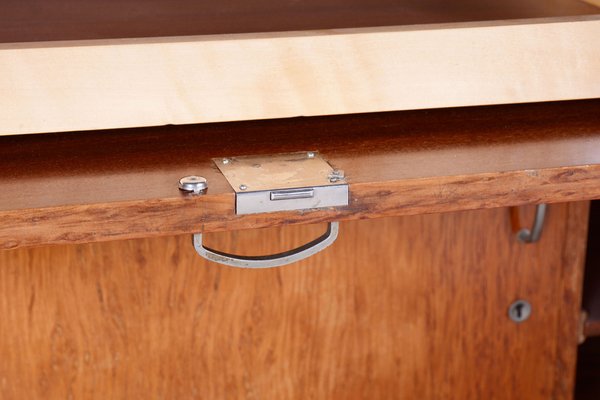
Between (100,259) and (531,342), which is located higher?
(100,259)

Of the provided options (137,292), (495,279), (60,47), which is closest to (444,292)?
(495,279)

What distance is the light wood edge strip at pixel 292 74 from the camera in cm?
88

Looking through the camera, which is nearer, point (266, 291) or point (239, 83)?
point (239, 83)

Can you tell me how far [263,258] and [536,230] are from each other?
539mm

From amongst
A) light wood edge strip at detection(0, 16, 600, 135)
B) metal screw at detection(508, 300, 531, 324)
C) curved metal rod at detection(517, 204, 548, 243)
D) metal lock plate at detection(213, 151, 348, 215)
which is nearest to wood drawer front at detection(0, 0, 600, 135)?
light wood edge strip at detection(0, 16, 600, 135)

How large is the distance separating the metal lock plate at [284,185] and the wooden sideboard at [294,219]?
0.04 feet

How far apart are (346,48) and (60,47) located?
285mm

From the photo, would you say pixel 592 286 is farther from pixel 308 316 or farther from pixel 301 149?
pixel 301 149

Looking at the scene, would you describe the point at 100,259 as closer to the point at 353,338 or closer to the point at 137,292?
the point at 137,292

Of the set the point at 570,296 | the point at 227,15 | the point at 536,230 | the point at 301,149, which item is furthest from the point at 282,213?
the point at 570,296

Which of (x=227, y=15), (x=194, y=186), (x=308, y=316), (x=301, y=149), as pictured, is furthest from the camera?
(x=308, y=316)

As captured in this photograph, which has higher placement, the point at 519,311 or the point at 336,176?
the point at 336,176

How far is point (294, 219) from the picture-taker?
808mm

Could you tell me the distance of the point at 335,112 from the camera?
3.13 ft
